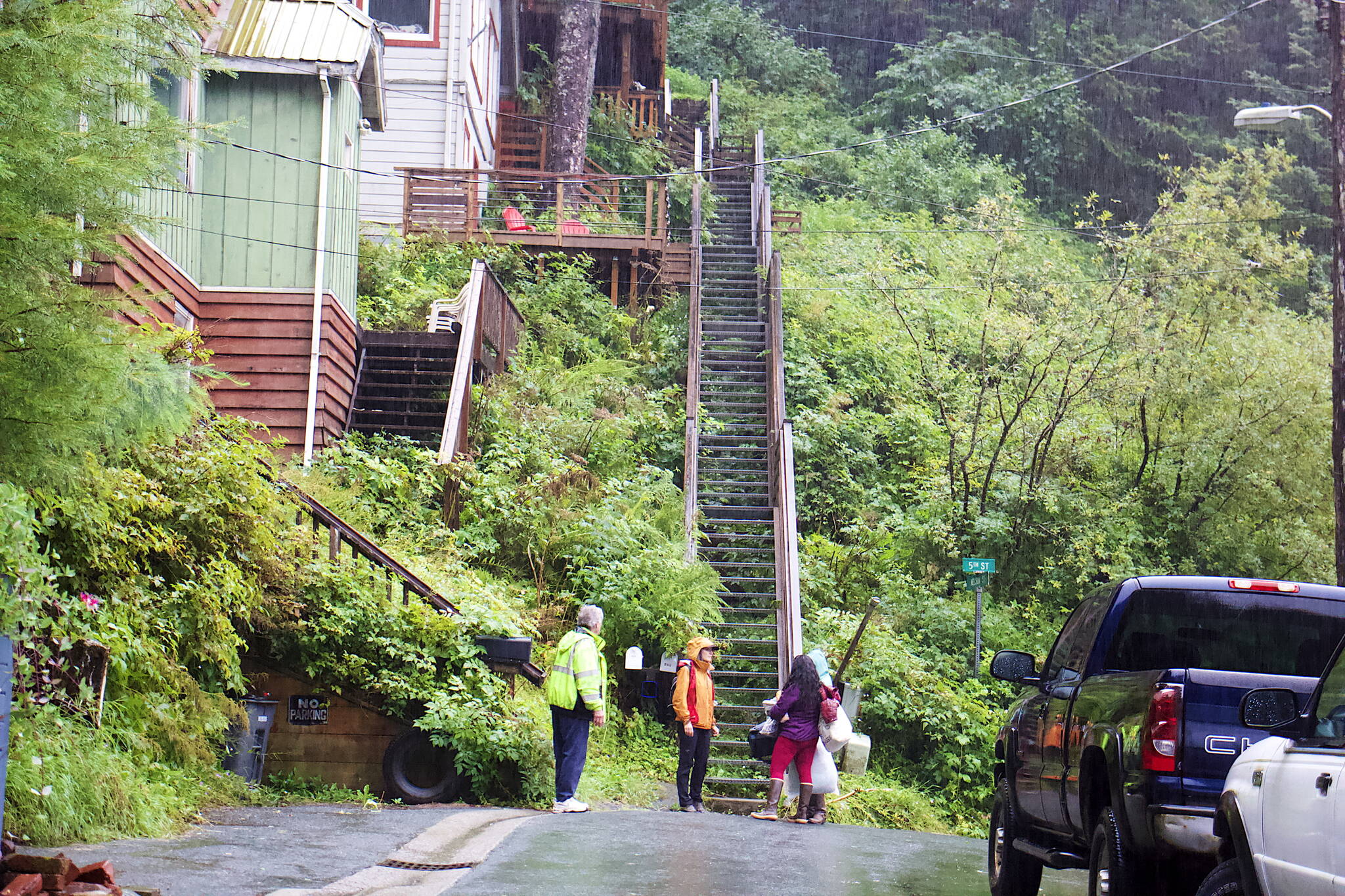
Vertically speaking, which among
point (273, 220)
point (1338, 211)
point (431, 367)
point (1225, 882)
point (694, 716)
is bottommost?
point (694, 716)

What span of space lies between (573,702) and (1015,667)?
13.1 feet

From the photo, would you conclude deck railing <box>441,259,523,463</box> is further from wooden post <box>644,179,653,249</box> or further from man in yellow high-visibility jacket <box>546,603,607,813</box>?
man in yellow high-visibility jacket <box>546,603,607,813</box>

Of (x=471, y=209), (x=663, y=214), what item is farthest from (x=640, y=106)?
(x=471, y=209)

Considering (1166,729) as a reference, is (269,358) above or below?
above

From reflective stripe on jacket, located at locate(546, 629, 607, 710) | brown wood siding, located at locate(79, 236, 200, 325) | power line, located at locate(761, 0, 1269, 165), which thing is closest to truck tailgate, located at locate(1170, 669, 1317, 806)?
reflective stripe on jacket, located at locate(546, 629, 607, 710)

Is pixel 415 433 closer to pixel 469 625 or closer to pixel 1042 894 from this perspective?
pixel 469 625

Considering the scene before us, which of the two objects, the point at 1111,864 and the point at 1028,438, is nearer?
the point at 1111,864

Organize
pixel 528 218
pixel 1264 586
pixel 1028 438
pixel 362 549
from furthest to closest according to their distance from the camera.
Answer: pixel 528 218
pixel 1028 438
pixel 362 549
pixel 1264 586

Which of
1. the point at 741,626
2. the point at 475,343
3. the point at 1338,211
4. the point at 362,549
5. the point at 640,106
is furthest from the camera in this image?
the point at 640,106

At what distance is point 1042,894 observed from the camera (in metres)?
8.92

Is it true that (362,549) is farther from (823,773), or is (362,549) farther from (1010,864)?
(1010,864)

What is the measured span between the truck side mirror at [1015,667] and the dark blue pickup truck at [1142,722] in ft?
0.04

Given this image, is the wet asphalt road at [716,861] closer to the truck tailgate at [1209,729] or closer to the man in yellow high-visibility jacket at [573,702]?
the man in yellow high-visibility jacket at [573,702]

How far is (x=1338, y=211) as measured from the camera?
12.6m
